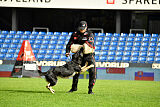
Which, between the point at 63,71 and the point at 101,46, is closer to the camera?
the point at 63,71

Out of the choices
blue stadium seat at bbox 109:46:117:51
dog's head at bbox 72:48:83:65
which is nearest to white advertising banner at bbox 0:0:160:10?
blue stadium seat at bbox 109:46:117:51

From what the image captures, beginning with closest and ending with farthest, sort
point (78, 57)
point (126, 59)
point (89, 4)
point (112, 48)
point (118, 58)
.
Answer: point (78, 57) < point (126, 59) < point (118, 58) < point (89, 4) < point (112, 48)

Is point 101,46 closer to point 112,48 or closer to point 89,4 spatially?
point 112,48

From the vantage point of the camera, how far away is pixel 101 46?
69.1 ft

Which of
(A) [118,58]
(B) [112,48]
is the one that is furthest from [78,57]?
(B) [112,48]

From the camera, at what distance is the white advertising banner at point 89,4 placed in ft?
66.4

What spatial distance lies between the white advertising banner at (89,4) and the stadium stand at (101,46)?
2.02 metres

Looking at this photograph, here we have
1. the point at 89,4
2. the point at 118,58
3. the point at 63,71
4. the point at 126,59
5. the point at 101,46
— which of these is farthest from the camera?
the point at 101,46

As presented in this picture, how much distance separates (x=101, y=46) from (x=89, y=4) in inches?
109

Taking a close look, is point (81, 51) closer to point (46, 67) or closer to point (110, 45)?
point (46, 67)

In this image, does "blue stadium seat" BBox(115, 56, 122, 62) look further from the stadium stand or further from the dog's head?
the dog's head

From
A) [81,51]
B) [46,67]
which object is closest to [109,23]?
[46,67]

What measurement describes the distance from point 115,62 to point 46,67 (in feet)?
13.0

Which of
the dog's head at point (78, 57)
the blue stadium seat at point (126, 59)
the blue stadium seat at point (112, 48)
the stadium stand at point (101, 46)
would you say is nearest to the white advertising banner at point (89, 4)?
the stadium stand at point (101, 46)
